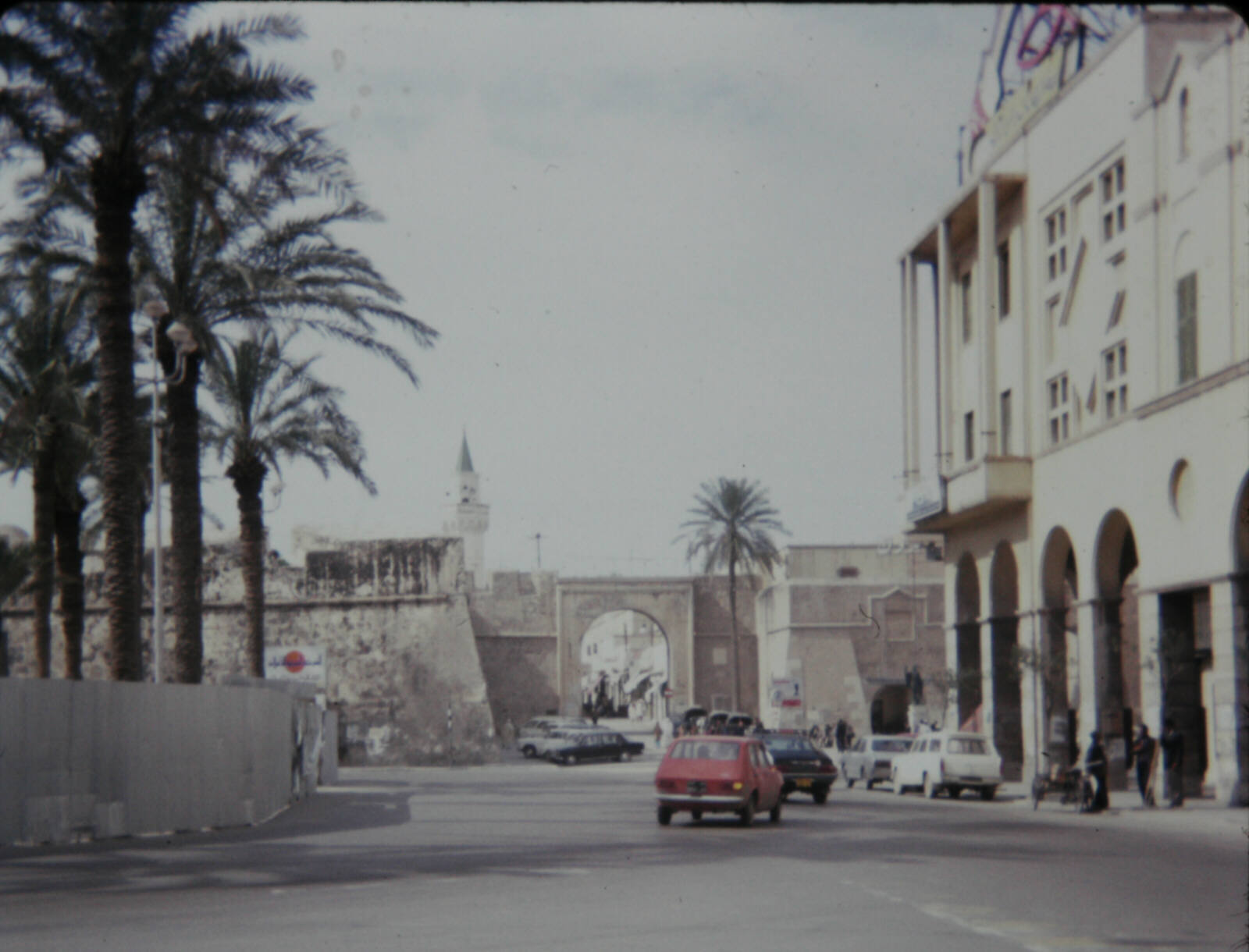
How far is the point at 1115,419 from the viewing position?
102 ft

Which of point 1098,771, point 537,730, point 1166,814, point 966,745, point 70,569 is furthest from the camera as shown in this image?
point 537,730

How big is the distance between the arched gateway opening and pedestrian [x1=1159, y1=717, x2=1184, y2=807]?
76.0 meters

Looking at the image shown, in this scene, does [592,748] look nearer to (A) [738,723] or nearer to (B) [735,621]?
(A) [738,723]

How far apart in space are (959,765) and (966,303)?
48.3 ft

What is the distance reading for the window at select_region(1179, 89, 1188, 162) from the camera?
28.8 metres

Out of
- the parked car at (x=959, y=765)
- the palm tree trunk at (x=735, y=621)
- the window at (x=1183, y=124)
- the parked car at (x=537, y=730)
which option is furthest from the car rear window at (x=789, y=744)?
the palm tree trunk at (x=735, y=621)

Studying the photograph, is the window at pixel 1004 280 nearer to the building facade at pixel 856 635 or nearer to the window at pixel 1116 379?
the window at pixel 1116 379

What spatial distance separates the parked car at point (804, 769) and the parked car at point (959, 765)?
265 centimetres

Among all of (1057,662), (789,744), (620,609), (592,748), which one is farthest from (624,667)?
(789,744)

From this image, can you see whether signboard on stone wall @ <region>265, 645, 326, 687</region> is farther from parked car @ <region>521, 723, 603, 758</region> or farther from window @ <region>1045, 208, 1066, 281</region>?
window @ <region>1045, 208, 1066, 281</region>

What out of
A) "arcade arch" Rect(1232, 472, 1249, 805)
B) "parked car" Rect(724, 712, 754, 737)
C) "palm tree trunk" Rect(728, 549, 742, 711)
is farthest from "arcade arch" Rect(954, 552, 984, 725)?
"palm tree trunk" Rect(728, 549, 742, 711)

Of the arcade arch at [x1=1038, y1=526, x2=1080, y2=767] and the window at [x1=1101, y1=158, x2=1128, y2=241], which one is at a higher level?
the window at [x1=1101, y1=158, x2=1128, y2=241]

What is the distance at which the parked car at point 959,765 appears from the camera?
32.2 meters

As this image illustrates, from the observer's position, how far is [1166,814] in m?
25.9
